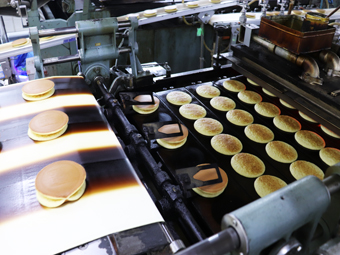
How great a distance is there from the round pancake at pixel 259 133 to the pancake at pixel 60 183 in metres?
1.40

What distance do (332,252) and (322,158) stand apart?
1.14m

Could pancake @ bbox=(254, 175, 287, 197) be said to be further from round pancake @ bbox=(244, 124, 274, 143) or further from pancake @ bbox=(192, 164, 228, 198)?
round pancake @ bbox=(244, 124, 274, 143)

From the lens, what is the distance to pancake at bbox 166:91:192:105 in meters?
2.64

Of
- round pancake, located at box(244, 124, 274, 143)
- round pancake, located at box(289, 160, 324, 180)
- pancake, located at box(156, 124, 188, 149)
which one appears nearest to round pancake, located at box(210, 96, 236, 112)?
round pancake, located at box(244, 124, 274, 143)

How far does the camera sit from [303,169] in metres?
1.97

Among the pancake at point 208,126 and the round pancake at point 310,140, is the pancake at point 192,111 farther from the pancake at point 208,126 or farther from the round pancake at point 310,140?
the round pancake at point 310,140

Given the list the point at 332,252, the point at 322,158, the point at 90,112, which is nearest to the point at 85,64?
the point at 90,112

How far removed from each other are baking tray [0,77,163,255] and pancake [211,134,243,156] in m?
0.79

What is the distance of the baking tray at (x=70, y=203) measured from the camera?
1.24 metres

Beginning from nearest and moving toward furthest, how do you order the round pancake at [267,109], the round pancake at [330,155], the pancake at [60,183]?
the pancake at [60,183] → the round pancake at [330,155] → the round pancake at [267,109]

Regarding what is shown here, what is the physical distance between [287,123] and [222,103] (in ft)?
1.98

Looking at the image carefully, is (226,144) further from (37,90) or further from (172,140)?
(37,90)

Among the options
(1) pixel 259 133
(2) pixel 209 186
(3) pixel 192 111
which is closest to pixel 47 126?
(2) pixel 209 186

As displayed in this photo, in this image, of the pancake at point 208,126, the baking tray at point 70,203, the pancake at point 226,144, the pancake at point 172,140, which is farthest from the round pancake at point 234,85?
the baking tray at point 70,203
